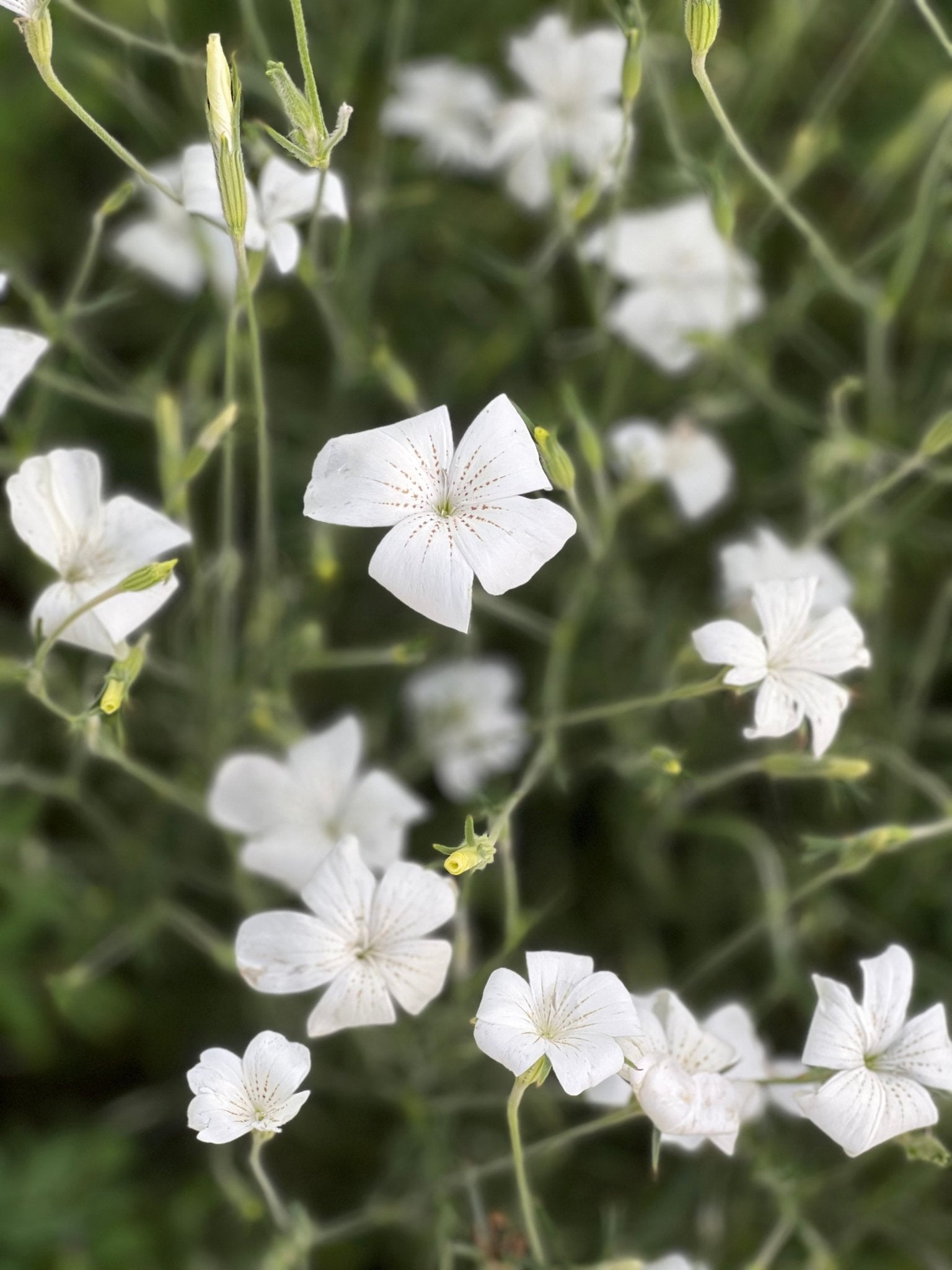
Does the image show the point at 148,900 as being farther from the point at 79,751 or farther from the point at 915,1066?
the point at 915,1066

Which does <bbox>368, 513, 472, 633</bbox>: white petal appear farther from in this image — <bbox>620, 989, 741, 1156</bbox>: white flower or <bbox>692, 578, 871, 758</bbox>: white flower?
<bbox>620, 989, 741, 1156</bbox>: white flower

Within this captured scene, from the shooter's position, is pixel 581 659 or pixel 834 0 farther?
pixel 834 0

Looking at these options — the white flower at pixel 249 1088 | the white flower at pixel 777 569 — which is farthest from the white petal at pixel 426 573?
the white flower at pixel 777 569

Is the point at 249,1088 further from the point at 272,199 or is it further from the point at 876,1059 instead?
the point at 272,199

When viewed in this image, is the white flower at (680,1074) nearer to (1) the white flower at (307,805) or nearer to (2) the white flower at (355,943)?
(2) the white flower at (355,943)

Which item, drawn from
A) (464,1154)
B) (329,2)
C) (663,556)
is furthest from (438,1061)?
(329,2)
